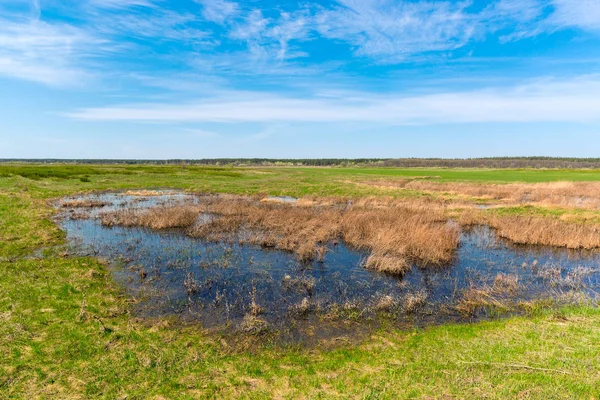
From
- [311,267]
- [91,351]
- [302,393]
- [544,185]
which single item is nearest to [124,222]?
[311,267]

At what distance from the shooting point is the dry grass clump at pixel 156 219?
24.5 metres

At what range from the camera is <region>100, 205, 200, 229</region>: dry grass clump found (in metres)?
24.5

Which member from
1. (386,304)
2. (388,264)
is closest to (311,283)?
(386,304)

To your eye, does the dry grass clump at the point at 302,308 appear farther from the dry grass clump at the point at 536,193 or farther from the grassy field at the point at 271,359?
the dry grass clump at the point at 536,193

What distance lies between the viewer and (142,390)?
6.72 m

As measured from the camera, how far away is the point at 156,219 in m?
24.9

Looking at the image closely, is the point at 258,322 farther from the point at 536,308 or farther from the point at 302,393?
the point at 536,308

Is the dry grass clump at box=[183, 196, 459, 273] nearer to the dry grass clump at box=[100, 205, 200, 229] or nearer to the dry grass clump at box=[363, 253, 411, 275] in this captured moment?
the dry grass clump at box=[363, 253, 411, 275]

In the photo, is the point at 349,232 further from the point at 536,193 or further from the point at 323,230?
the point at 536,193

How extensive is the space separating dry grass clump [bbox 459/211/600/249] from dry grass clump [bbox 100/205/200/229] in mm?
24990

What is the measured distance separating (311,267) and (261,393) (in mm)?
9559

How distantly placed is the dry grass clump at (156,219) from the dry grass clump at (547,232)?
24990 mm

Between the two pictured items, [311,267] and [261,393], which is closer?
[261,393]

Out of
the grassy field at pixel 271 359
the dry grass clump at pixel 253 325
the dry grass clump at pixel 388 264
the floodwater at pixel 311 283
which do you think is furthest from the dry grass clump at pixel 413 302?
the dry grass clump at pixel 253 325
